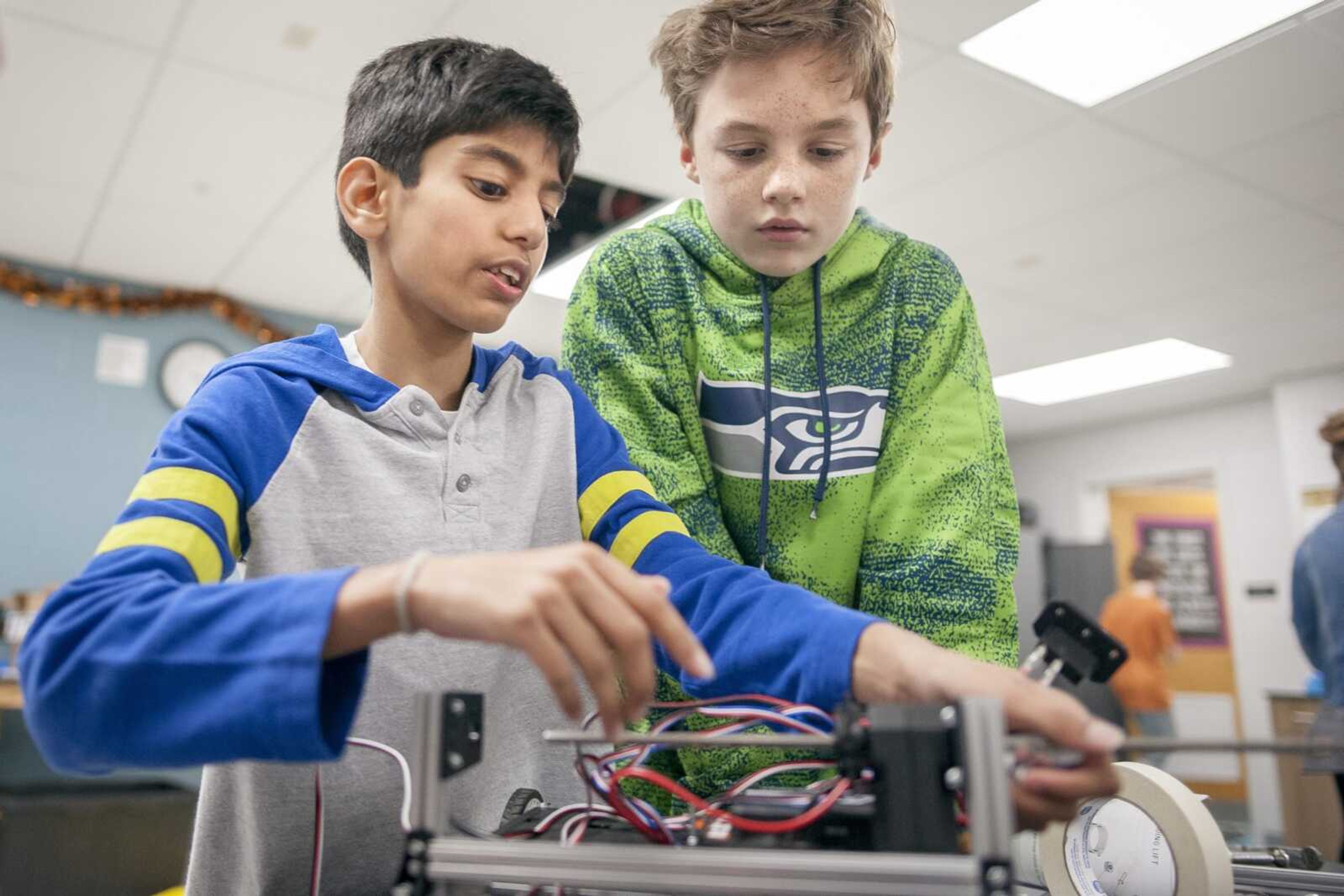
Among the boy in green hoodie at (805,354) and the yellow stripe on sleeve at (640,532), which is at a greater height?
the boy in green hoodie at (805,354)

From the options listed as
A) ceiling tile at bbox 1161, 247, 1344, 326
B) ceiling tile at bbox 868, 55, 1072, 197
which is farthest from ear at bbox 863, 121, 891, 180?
ceiling tile at bbox 1161, 247, 1344, 326

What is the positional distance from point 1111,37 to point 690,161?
1.91 m

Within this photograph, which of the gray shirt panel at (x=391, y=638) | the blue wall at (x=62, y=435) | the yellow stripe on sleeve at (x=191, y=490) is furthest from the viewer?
the blue wall at (x=62, y=435)

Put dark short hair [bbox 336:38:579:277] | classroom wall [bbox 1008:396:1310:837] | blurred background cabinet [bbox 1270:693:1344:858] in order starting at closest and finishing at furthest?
dark short hair [bbox 336:38:579:277], blurred background cabinet [bbox 1270:693:1344:858], classroom wall [bbox 1008:396:1310:837]

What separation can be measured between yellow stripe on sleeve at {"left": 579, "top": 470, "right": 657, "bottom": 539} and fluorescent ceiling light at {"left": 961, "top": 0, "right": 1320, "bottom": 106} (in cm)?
200

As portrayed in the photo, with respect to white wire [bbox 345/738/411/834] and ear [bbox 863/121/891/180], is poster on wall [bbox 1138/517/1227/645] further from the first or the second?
white wire [bbox 345/738/411/834]

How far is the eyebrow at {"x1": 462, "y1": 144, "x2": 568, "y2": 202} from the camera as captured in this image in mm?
802

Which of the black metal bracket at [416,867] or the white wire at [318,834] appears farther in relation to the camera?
the white wire at [318,834]

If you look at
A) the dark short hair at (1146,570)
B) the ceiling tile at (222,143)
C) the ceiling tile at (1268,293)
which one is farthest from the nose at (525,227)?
the dark short hair at (1146,570)

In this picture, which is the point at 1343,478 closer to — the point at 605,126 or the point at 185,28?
the point at 605,126

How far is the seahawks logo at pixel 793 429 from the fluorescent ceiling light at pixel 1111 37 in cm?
180

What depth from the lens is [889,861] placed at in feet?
1.24

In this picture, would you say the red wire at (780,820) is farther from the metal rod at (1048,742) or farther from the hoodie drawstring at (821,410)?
the hoodie drawstring at (821,410)

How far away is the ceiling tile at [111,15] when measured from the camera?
2355 millimetres
